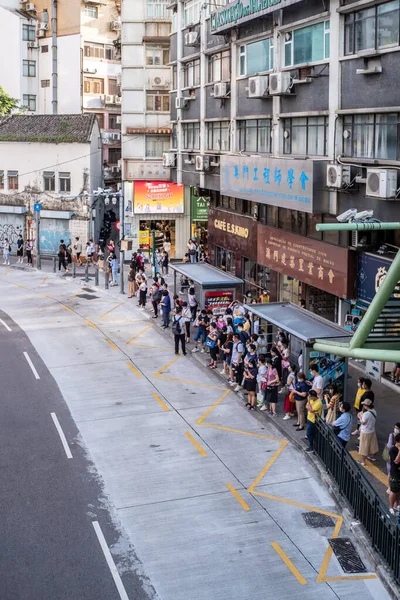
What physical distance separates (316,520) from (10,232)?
40.4m

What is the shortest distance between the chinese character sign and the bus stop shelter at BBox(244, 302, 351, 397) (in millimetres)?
4176

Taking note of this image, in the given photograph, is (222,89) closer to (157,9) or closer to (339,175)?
(339,175)

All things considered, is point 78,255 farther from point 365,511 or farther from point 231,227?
point 365,511

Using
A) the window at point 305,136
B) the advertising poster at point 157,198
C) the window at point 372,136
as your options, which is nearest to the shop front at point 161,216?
the advertising poster at point 157,198

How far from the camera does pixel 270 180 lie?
1087 inches

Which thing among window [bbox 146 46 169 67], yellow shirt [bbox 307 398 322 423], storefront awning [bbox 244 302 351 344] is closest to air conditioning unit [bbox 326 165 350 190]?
storefront awning [bbox 244 302 351 344]

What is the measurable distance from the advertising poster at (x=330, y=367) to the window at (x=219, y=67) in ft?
58.4

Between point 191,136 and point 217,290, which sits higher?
point 191,136

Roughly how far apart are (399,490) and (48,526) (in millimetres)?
6198

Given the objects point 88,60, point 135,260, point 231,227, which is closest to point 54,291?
point 135,260

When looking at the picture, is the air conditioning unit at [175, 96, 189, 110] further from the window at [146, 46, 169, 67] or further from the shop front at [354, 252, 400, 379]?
the shop front at [354, 252, 400, 379]

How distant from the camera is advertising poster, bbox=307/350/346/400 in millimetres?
19500

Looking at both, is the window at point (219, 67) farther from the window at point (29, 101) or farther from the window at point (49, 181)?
the window at point (29, 101)

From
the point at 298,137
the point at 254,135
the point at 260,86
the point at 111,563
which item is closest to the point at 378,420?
the point at 111,563
